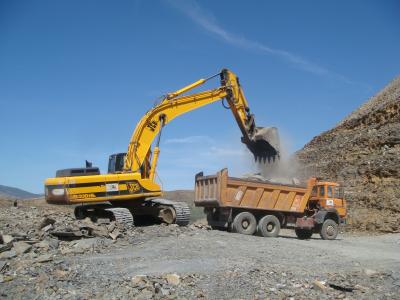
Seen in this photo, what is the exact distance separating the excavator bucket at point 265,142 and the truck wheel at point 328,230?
325 cm

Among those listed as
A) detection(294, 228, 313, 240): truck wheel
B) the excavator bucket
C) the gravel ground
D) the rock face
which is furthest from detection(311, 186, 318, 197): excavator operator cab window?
the rock face

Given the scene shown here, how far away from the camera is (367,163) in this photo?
27594 millimetres

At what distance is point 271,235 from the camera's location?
51.1 ft

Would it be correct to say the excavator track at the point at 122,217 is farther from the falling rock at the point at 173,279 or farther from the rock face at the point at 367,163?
the rock face at the point at 367,163

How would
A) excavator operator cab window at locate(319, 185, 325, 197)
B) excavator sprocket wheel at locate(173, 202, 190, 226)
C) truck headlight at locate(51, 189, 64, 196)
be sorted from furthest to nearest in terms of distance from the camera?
excavator operator cab window at locate(319, 185, 325, 197) → excavator sprocket wheel at locate(173, 202, 190, 226) → truck headlight at locate(51, 189, 64, 196)

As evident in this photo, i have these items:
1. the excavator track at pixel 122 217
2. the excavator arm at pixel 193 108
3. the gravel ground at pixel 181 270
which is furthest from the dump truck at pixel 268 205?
the excavator track at pixel 122 217

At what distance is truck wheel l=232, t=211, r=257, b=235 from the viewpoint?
15023mm

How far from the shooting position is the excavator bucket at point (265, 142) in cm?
1686

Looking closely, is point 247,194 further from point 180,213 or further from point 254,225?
point 180,213

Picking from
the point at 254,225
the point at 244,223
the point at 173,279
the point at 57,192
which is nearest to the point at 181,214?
the point at 244,223

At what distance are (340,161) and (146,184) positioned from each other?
65.0 feet

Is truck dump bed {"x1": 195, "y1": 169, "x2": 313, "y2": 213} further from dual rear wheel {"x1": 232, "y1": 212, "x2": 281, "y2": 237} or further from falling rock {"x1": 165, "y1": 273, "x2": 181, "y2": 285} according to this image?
falling rock {"x1": 165, "y1": 273, "x2": 181, "y2": 285}

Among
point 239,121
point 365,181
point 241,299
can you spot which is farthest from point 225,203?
point 365,181

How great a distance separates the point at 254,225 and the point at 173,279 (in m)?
8.04
